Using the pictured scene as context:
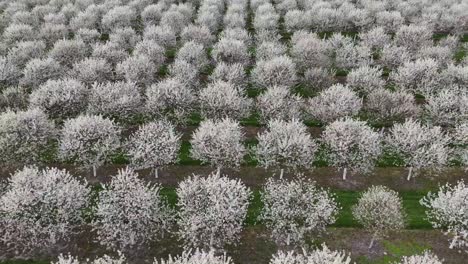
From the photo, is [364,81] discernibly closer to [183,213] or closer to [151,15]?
[183,213]

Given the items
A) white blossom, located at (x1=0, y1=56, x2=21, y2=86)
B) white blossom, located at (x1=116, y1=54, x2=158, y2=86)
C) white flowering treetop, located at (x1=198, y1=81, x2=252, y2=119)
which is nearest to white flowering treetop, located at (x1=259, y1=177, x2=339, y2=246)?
white flowering treetop, located at (x1=198, y1=81, x2=252, y2=119)

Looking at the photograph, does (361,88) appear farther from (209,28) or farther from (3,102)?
(3,102)

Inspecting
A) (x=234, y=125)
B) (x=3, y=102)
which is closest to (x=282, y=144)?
(x=234, y=125)

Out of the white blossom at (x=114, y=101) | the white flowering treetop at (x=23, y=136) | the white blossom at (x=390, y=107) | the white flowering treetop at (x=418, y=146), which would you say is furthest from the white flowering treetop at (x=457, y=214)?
the white flowering treetop at (x=23, y=136)

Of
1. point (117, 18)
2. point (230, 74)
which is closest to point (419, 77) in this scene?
point (230, 74)

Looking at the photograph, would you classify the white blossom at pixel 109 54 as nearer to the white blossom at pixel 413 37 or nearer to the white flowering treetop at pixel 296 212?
the white flowering treetop at pixel 296 212

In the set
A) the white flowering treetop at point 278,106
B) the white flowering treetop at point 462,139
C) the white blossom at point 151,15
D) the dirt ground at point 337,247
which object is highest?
the white blossom at point 151,15

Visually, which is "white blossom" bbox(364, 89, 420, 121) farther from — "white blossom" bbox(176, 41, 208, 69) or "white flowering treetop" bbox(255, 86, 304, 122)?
"white blossom" bbox(176, 41, 208, 69)
